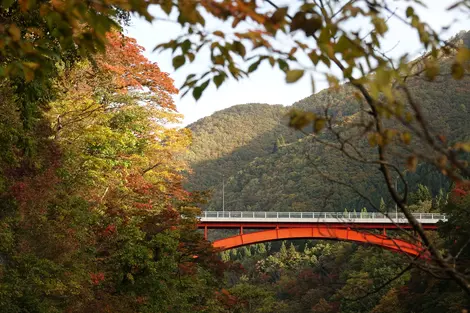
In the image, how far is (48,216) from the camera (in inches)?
524

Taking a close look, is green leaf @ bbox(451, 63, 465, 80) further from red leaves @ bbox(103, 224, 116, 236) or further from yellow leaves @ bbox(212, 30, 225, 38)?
red leaves @ bbox(103, 224, 116, 236)

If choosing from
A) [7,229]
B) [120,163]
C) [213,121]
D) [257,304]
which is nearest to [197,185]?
→ [213,121]

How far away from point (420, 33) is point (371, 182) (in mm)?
86332

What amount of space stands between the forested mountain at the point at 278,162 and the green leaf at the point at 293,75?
48.9 metres

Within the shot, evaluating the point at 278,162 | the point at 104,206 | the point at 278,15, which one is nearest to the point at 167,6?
the point at 278,15

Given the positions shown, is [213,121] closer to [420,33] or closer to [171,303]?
[171,303]

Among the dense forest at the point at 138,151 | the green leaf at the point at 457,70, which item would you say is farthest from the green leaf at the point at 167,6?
the green leaf at the point at 457,70

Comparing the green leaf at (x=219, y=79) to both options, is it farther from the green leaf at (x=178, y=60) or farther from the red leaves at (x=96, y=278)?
the red leaves at (x=96, y=278)

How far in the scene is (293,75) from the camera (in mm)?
2162

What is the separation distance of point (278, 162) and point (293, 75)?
12111 cm

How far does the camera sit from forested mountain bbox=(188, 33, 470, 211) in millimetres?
85056

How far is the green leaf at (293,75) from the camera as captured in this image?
2158 mm

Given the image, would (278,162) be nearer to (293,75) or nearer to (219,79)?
(219,79)

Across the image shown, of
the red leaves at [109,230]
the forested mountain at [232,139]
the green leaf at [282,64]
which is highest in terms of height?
the forested mountain at [232,139]
